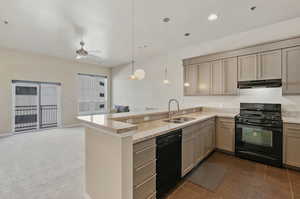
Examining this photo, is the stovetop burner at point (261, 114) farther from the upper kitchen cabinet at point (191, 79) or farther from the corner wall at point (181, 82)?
the upper kitchen cabinet at point (191, 79)

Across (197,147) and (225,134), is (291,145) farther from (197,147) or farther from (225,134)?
(197,147)

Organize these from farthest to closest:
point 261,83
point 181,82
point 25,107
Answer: point 25,107, point 181,82, point 261,83

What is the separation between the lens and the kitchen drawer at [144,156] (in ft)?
4.81

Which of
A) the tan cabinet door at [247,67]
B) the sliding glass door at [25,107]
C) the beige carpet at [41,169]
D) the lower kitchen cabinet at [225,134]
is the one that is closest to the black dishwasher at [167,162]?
the beige carpet at [41,169]

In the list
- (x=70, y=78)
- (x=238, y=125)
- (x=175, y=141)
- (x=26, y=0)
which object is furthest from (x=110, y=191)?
(x=70, y=78)

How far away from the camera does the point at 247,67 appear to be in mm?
3338

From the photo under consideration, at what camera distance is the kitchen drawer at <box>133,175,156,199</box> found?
149cm

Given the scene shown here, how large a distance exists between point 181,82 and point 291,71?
2757 mm

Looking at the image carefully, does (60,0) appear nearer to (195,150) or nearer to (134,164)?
(134,164)

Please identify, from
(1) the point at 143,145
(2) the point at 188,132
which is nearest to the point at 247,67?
(2) the point at 188,132

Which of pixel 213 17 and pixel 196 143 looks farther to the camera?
pixel 213 17

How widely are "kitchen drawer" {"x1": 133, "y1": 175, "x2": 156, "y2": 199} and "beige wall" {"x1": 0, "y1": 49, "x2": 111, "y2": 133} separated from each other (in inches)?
240

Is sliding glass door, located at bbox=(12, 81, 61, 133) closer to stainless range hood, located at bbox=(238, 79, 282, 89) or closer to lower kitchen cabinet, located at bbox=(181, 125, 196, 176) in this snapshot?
lower kitchen cabinet, located at bbox=(181, 125, 196, 176)

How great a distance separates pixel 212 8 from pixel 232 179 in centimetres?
320
